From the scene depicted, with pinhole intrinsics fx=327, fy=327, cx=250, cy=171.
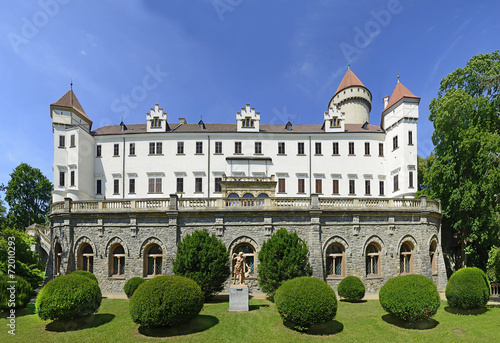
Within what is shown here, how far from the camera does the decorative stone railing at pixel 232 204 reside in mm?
22391

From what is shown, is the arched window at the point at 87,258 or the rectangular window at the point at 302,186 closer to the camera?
the arched window at the point at 87,258

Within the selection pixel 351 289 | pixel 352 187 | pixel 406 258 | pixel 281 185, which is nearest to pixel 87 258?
pixel 351 289

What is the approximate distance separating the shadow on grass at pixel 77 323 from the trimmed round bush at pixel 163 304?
126 inches

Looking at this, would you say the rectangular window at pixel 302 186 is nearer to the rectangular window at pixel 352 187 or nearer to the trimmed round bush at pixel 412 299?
the rectangular window at pixel 352 187

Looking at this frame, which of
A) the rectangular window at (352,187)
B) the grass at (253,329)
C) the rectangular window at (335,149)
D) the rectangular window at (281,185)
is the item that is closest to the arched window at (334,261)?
the grass at (253,329)

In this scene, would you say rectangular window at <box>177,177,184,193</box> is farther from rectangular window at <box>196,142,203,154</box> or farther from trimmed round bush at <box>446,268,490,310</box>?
trimmed round bush at <box>446,268,490,310</box>

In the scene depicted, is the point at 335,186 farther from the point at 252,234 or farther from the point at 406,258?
the point at 252,234

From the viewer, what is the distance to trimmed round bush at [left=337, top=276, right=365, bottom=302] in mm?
20391

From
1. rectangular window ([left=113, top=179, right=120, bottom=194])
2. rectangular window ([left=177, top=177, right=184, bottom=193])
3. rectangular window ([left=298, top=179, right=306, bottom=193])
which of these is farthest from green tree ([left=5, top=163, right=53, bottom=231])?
rectangular window ([left=298, top=179, right=306, bottom=193])

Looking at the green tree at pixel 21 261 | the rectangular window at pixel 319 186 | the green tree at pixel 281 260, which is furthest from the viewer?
the rectangular window at pixel 319 186

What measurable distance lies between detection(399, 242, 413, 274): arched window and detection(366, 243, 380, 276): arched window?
178cm

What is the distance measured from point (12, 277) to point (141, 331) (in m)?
7.59

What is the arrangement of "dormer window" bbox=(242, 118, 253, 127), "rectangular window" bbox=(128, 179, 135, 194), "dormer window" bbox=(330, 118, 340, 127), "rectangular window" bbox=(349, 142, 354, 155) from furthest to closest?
1. "dormer window" bbox=(330, 118, 340, 127)
2. "dormer window" bbox=(242, 118, 253, 127)
3. "rectangular window" bbox=(349, 142, 354, 155)
4. "rectangular window" bbox=(128, 179, 135, 194)

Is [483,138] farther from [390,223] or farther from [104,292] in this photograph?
[104,292]
